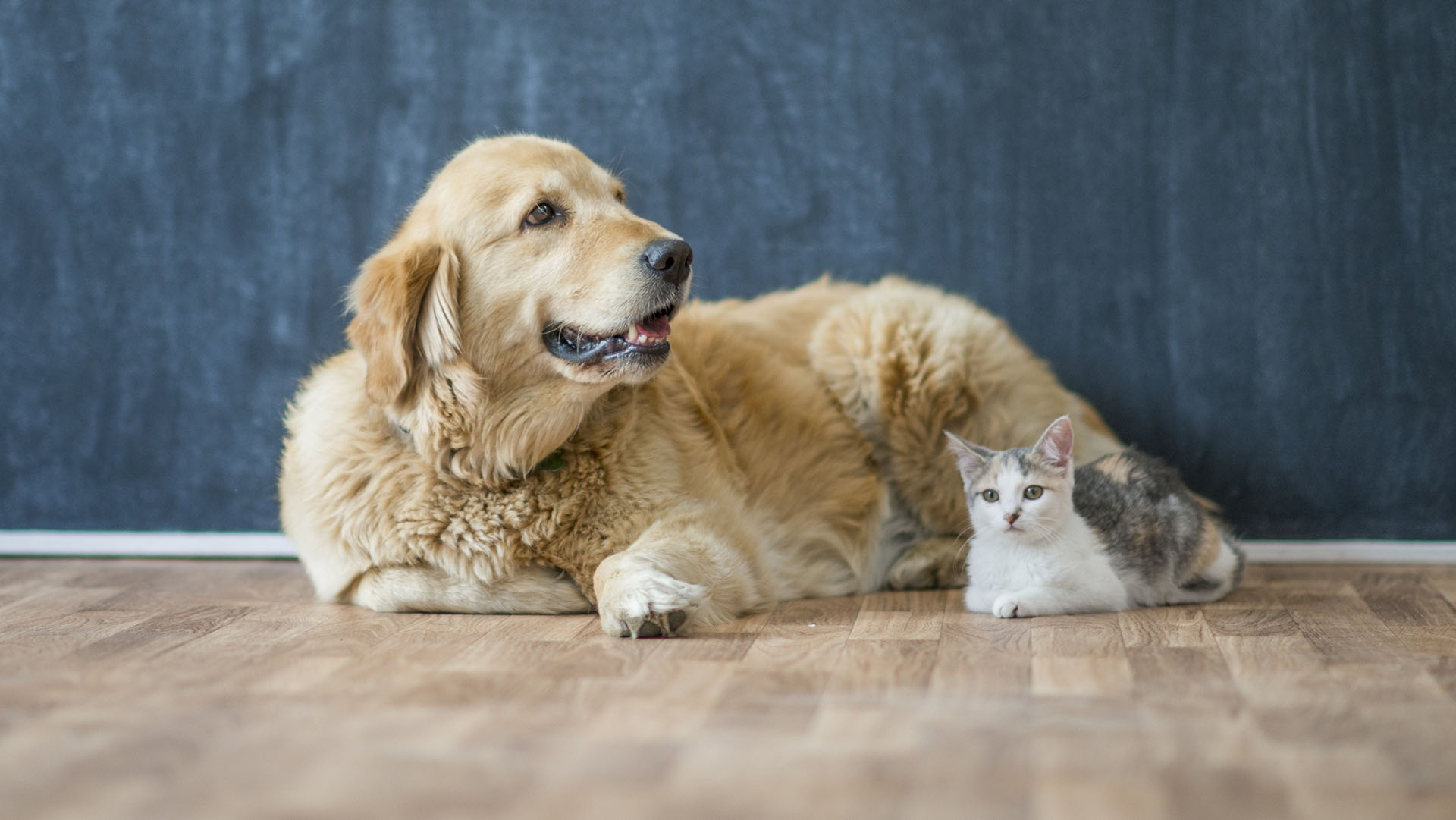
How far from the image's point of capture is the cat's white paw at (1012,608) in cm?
262

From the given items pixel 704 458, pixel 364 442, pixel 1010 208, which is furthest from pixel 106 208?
pixel 1010 208

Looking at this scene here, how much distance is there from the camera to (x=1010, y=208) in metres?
3.62

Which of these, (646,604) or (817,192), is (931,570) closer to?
(646,604)

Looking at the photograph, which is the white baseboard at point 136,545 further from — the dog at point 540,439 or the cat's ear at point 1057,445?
the cat's ear at point 1057,445

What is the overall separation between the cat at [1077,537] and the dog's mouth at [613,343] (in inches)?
29.6

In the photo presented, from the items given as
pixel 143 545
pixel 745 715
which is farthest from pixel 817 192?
pixel 143 545

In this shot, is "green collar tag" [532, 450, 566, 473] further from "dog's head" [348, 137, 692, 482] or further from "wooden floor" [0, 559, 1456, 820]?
"wooden floor" [0, 559, 1456, 820]

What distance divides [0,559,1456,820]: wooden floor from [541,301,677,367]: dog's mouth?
613 millimetres

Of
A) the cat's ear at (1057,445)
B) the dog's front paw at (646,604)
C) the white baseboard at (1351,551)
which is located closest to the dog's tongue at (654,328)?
the dog's front paw at (646,604)

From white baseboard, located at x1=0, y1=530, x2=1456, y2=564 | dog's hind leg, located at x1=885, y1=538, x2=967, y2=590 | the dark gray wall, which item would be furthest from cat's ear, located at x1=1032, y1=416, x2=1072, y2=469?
white baseboard, located at x1=0, y1=530, x2=1456, y2=564

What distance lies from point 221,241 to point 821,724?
2.91 m

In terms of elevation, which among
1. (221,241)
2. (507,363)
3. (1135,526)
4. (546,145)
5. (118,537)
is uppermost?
(546,145)

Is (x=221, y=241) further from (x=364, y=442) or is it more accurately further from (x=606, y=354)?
(x=606, y=354)

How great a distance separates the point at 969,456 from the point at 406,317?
136 centimetres
